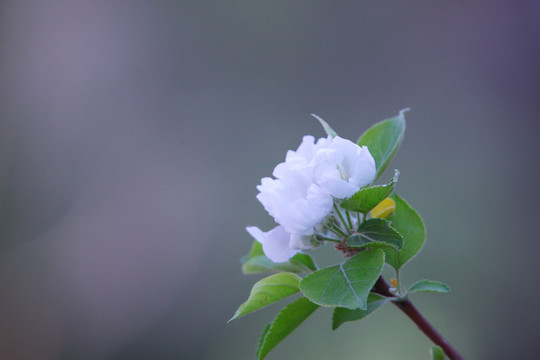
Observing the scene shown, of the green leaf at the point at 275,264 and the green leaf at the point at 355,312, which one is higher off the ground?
the green leaf at the point at 275,264

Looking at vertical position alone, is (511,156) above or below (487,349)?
above

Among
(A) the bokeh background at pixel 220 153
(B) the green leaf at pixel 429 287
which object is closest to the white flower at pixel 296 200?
(B) the green leaf at pixel 429 287

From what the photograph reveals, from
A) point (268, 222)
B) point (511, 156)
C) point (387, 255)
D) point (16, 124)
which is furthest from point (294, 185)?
point (16, 124)

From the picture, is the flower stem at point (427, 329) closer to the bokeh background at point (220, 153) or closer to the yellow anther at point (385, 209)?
the yellow anther at point (385, 209)

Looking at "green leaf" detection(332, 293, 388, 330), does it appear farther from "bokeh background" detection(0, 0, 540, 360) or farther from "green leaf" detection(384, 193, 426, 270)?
"bokeh background" detection(0, 0, 540, 360)

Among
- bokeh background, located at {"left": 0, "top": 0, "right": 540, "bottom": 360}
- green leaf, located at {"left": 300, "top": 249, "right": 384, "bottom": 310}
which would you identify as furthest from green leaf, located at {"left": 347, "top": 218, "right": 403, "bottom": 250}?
bokeh background, located at {"left": 0, "top": 0, "right": 540, "bottom": 360}

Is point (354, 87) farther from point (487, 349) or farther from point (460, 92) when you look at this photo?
point (487, 349)

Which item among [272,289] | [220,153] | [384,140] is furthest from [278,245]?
[220,153]
